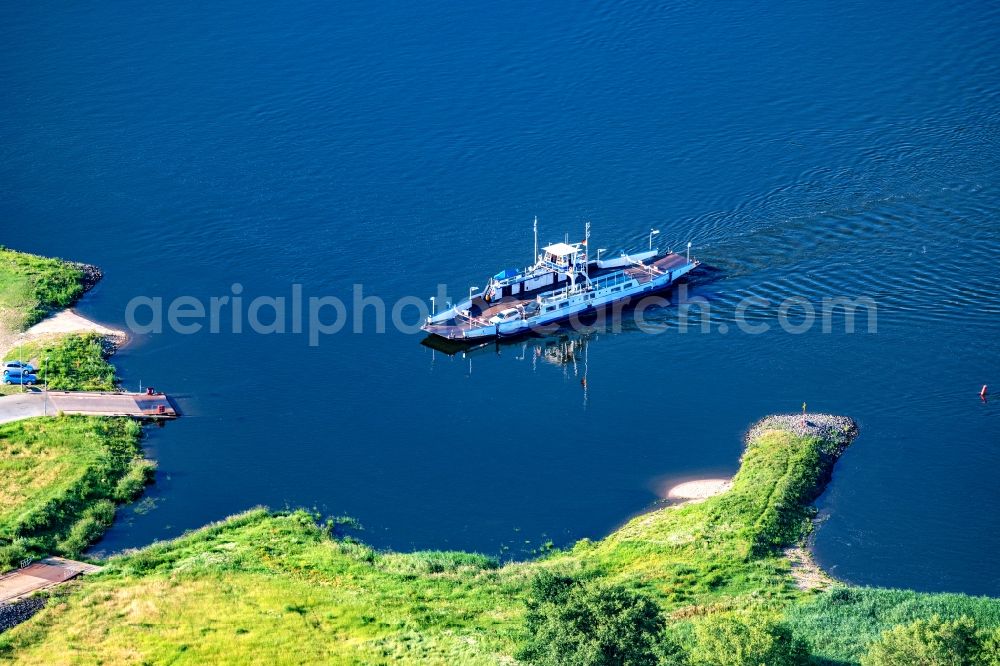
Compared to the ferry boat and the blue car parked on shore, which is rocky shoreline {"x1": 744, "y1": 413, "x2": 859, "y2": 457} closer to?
the ferry boat

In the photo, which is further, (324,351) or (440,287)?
(440,287)

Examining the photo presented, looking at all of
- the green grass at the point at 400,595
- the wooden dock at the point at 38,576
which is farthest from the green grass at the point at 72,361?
the wooden dock at the point at 38,576

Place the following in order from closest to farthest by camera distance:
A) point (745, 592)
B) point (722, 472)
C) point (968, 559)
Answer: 1. point (745, 592)
2. point (968, 559)
3. point (722, 472)

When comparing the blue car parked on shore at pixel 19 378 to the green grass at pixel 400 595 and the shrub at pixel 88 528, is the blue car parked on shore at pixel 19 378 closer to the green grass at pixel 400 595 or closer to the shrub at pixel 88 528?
the shrub at pixel 88 528

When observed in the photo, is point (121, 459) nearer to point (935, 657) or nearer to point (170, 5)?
point (935, 657)

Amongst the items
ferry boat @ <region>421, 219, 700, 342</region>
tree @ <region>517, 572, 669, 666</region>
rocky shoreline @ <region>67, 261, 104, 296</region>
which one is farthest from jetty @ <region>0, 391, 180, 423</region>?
tree @ <region>517, 572, 669, 666</region>

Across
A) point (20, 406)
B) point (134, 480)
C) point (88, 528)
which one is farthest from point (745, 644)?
point (20, 406)

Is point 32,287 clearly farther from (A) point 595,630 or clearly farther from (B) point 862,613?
(B) point 862,613

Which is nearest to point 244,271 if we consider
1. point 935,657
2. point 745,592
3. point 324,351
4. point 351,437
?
point 324,351

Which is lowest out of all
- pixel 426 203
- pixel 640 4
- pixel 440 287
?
pixel 440 287
